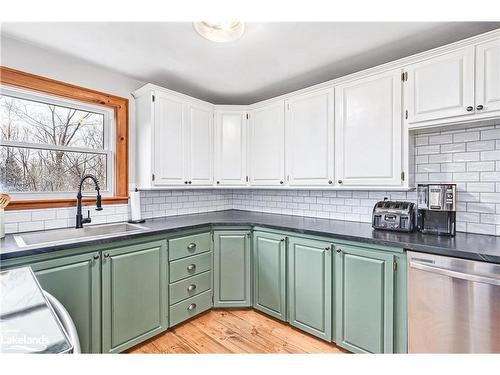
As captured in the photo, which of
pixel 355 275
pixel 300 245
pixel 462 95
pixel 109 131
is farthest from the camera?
pixel 109 131

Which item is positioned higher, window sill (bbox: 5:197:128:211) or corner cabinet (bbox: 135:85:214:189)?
corner cabinet (bbox: 135:85:214:189)

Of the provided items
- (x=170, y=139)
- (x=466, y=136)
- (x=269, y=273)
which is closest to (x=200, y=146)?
(x=170, y=139)

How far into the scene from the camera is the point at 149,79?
252cm

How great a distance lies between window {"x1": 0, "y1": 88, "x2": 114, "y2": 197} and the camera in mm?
1875

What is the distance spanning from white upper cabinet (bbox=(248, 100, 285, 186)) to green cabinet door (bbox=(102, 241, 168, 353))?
4.16 feet

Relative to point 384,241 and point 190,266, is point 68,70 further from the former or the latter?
point 384,241

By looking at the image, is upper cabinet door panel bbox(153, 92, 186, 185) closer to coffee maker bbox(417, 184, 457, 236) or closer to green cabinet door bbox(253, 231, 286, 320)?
green cabinet door bbox(253, 231, 286, 320)

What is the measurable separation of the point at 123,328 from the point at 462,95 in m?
2.82

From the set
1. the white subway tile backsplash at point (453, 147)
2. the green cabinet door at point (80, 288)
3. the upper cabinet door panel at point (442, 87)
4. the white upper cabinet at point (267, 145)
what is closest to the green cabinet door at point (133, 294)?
the green cabinet door at point (80, 288)

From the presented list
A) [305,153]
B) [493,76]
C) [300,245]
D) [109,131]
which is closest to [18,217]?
[109,131]

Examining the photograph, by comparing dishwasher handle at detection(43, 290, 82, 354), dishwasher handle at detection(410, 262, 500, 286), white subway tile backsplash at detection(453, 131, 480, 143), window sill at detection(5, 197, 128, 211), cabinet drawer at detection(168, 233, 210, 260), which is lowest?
cabinet drawer at detection(168, 233, 210, 260)

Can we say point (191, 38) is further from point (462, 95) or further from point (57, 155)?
point (462, 95)

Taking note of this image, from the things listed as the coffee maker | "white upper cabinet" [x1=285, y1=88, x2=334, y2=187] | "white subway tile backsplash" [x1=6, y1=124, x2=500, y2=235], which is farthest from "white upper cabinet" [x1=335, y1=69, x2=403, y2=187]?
"white subway tile backsplash" [x1=6, y1=124, x2=500, y2=235]

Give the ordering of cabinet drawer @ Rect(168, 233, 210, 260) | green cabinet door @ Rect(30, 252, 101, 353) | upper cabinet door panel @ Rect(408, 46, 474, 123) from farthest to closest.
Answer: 1. cabinet drawer @ Rect(168, 233, 210, 260)
2. upper cabinet door panel @ Rect(408, 46, 474, 123)
3. green cabinet door @ Rect(30, 252, 101, 353)
